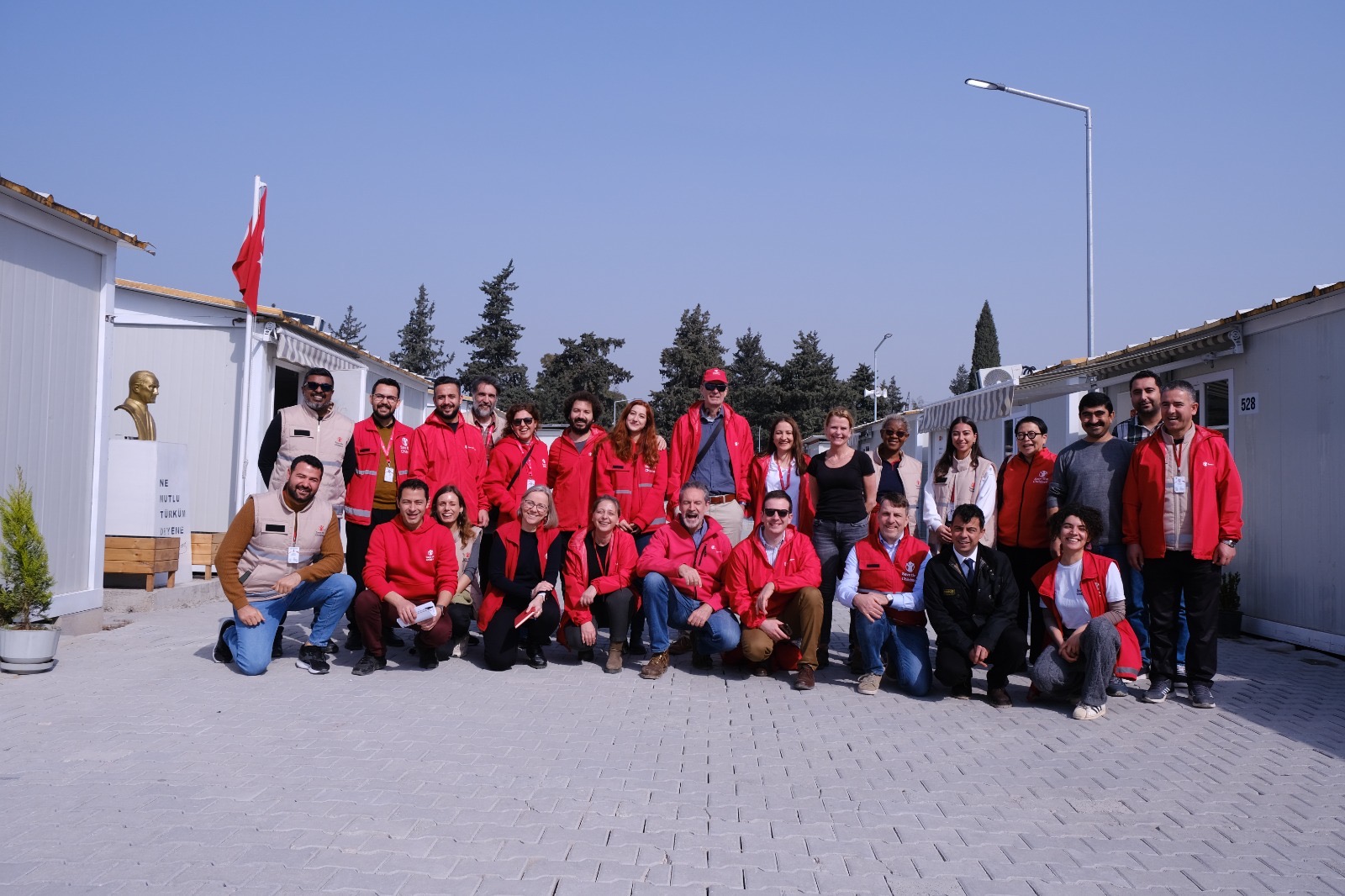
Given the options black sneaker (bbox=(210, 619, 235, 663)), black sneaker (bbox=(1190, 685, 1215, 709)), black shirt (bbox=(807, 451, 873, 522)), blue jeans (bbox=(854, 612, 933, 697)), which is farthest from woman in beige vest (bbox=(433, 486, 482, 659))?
black sneaker (bbox=(1190, 685, 1215, 709))

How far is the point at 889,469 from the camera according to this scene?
8086 mm

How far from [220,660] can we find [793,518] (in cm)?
439

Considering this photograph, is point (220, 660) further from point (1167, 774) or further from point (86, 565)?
point (1167, 774)

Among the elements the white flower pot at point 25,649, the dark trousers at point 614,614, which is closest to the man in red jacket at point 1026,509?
the dark trousers at point 614,614

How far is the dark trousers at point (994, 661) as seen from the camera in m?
6.64

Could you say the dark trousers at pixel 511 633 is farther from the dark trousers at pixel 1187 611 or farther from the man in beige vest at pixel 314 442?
the dark trousers at pixel 1187 611

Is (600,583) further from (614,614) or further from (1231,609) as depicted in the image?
(1231,609)

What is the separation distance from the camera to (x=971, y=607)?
6.78 metres

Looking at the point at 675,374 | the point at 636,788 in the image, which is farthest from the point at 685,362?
the point at 636,788

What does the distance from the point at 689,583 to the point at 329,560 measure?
2557 millimetres

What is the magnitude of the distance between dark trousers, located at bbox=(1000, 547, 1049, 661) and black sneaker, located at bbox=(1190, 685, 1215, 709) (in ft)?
3.04

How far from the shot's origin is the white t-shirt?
6.55 meters

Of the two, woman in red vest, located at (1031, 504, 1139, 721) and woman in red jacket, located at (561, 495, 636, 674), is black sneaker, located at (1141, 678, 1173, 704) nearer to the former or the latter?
woman in red vest, located at (1031, 504, 1139, 721)

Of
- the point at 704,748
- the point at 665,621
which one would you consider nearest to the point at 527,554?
the point at 665,621
